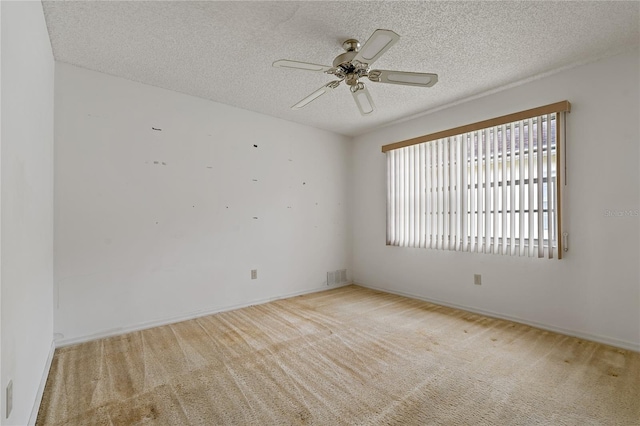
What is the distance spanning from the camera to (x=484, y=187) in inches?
131

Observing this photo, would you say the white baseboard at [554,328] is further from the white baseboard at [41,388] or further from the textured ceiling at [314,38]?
the white baseboard at [41,388]

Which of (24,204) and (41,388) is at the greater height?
(24,204)

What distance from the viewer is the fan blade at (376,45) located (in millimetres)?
1644

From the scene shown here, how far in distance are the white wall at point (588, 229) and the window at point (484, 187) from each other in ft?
0.43

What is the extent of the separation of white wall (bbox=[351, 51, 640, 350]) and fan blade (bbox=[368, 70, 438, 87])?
1043mm

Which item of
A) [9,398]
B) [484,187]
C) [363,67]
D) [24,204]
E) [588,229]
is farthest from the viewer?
[484,187]

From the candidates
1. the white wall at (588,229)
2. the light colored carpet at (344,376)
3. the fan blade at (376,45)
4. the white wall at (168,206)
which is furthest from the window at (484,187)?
the fan blade at (376,45)

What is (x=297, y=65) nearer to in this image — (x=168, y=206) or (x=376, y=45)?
(x=376, y=45)

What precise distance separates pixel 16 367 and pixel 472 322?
353 cm

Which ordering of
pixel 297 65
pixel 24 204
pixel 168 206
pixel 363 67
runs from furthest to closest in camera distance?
pixel 168 206 → pixel 363 67 → pixel 297 65 → pixel 24 204

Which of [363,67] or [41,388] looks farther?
[363,67]

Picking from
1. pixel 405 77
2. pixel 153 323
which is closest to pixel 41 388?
pixel 153 323

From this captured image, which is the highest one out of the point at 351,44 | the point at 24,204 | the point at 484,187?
the point at 351,44

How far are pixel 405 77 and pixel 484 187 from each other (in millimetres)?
1892
